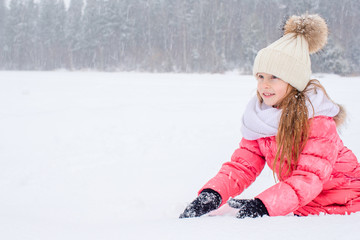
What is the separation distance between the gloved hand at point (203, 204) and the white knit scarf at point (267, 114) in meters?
0.42

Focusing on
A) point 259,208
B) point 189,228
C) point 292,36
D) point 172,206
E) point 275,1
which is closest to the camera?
point 189,228

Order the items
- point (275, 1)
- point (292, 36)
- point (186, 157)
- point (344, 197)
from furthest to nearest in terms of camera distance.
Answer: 1. point (275, 1)
2. point (186, 157)
3. point (292, 36)
4. point (344, 197)

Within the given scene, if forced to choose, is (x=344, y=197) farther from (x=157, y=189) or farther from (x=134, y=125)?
(x=134, y=125)

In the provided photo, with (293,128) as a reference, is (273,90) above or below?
above

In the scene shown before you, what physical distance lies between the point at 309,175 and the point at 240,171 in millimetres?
452

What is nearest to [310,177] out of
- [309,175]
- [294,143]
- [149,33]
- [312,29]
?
[309,175]

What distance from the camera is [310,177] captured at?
140cm

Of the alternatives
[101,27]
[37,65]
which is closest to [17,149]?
[101,27]

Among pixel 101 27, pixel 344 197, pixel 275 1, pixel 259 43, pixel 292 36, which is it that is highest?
pixel 275 1

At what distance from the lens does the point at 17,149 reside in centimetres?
394

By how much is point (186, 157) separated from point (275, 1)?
33660 millimetres

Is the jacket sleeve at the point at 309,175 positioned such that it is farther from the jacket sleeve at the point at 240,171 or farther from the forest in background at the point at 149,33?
the forest in background at the point at 149,33

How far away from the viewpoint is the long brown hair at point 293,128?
4.82 ft

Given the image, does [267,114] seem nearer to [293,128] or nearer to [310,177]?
[293,128]
